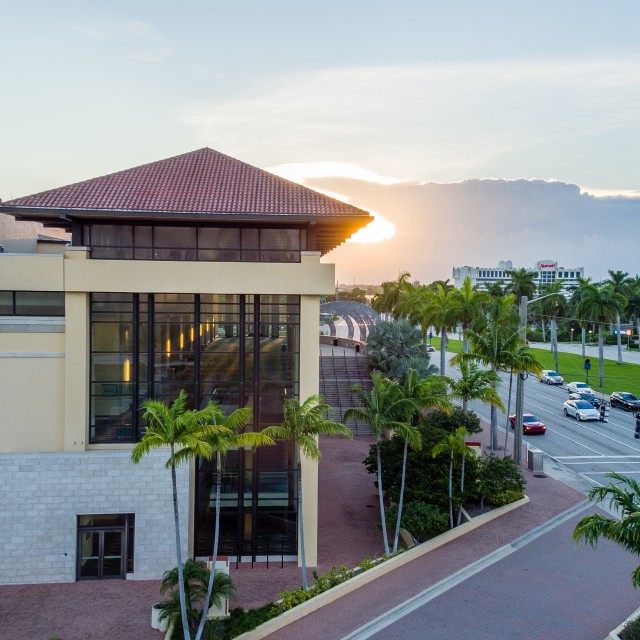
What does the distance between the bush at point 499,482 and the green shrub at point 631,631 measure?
9.73 metres

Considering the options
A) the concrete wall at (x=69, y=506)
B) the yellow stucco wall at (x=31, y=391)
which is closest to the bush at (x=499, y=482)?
the concrete wall at (x=69, y=506)

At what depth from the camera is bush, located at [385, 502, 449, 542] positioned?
23078 millimetres

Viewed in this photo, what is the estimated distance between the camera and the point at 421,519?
23.2m

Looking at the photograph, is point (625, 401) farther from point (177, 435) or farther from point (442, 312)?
point (177, 435)

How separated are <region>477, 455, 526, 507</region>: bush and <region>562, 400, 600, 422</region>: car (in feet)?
75.7

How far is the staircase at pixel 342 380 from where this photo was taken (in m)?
48.2

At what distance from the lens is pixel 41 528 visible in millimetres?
21844

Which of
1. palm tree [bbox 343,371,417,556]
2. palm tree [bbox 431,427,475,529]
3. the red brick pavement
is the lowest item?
the red brick pavement

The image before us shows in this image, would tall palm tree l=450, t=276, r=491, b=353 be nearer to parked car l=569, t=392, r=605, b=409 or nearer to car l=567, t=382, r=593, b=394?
parked car l=569, t=392, r=605, b=409

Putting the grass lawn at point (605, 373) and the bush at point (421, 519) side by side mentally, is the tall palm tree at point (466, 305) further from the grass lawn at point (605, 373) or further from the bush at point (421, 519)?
the bush at point (421, 519)

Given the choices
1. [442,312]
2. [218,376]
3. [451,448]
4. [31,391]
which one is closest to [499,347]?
[451,448]

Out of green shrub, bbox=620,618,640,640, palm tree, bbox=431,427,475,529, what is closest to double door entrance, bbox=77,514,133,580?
palm tree, bbox=431,427,475,529

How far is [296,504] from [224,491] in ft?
9.25

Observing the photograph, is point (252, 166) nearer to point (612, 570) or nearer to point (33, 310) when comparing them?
point (33, 310)
